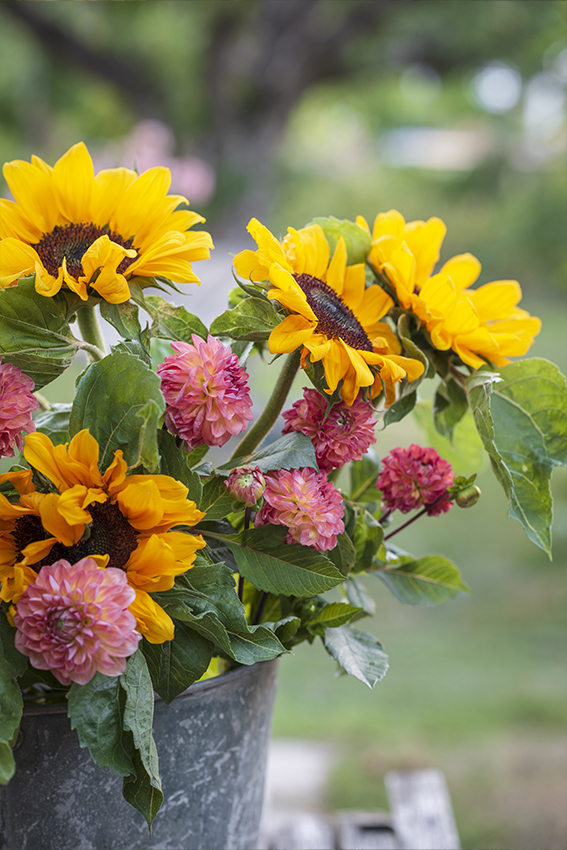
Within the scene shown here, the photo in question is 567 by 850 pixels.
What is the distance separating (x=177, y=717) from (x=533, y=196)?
228 inches

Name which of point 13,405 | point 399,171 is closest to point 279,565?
point 13,405

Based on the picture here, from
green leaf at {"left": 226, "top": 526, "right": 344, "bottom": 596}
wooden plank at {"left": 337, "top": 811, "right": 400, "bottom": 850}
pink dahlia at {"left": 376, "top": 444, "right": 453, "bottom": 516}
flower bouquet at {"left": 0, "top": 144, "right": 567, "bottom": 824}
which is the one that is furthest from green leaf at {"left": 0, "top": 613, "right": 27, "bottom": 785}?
wooden plank at {"left": 337, "top": 811, "right": 400, "bottom": 850}

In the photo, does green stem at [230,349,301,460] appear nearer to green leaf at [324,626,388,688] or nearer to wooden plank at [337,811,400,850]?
green leaf at [324,626,388,688]

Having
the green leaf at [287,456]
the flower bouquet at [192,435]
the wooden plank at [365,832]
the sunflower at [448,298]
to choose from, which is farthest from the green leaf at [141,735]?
the wooden plank at [365,832]

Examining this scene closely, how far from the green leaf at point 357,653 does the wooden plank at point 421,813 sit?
32 centimetres

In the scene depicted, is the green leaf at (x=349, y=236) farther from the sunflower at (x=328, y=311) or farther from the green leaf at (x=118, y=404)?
the green leaf at (x=118, y=404)

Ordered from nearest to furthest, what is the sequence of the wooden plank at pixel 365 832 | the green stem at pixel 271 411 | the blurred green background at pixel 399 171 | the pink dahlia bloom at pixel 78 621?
the pink dahlia bloom at pixel 78 621
the green stem at pixel 271 411
the wooden plank at pixel 365 832
the blurred green background at pixel 399 171

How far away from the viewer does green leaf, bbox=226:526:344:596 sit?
0.37 m

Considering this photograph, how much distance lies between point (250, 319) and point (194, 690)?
19 centimetres

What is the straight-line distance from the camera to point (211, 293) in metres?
2.52

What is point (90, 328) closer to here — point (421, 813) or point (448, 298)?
point (448, 298)

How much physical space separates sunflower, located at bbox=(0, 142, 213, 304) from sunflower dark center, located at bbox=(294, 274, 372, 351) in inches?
2.2

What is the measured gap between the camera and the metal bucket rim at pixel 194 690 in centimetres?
35

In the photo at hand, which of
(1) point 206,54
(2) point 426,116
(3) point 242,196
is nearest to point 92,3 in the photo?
(1) point 206,54
